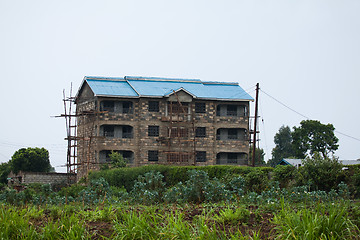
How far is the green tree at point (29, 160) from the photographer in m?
67.9

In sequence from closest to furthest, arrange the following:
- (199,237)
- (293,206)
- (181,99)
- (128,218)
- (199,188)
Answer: (199,237)
(128,218)
(293,206)
(199,188)
(181,99)

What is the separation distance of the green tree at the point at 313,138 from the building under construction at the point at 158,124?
68.5ft

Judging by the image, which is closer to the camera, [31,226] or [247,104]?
[31,226]

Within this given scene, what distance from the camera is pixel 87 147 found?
57219 mm

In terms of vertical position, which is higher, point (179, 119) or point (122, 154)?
point (179, 119)

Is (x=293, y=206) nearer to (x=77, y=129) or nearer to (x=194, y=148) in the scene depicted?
(x=194, y=148)

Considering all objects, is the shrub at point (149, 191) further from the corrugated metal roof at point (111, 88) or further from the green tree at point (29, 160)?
the green tree at point (29, 160)

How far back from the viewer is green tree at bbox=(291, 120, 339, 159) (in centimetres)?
7675


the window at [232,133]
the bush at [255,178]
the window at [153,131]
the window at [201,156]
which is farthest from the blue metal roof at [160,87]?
the bush at [255,178]

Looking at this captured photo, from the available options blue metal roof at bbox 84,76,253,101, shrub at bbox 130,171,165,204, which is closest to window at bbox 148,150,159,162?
blue metal roof at bbox 84,76,253,101

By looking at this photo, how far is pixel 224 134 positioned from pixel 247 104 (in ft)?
14.4

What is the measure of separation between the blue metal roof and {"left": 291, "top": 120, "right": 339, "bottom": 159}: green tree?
66.1 ft

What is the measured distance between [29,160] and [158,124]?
22.3 meters

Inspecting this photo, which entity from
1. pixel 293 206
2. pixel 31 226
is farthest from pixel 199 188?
pixel 31 226
